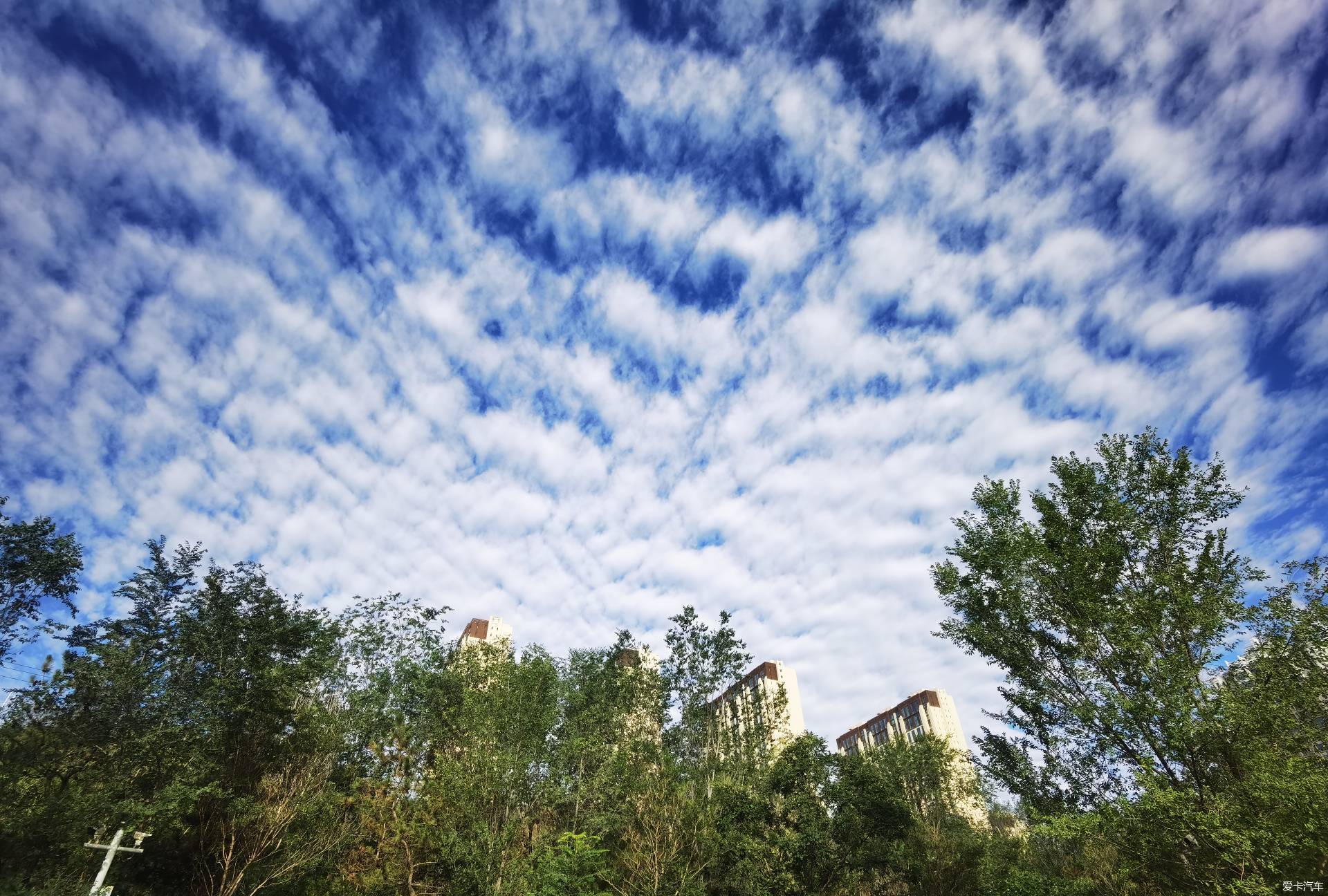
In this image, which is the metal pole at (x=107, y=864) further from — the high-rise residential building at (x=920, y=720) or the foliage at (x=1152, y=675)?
the high-rise residential building at (x=920, y=720)

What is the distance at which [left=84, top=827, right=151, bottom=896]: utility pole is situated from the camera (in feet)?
55.1

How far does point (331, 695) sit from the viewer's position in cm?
3103

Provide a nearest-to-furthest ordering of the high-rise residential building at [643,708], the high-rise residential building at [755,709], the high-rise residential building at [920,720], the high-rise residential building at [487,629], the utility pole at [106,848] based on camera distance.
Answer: the utility pole at [106,848]
the high-rise residential building at [755,709]
the high-rise residential building at [643,708]
the high-rise residential building at [487,629]
the high-rise residential building at [920,720]

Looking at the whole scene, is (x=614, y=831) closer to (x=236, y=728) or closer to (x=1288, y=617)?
(x=236, y=728)

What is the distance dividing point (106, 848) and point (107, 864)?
1018 millimetres

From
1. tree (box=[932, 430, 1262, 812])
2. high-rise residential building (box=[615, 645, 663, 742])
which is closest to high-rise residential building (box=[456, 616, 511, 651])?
high-rise residential building (box=[615, 645, 663, 742])

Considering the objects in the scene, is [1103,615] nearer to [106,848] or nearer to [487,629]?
[106,848]

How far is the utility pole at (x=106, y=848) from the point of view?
1680 centimetres

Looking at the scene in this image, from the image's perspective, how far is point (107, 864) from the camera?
17.1 meters

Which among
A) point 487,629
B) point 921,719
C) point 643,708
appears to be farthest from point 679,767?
point 921,719

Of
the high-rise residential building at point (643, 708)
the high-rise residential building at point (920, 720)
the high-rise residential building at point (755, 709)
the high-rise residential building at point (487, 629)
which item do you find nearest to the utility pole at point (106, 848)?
the high-rise residential building at point (643, 708)

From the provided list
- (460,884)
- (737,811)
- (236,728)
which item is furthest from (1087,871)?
(236,728)

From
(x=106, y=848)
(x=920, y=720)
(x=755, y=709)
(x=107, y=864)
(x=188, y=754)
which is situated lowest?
(x=107, y=864)

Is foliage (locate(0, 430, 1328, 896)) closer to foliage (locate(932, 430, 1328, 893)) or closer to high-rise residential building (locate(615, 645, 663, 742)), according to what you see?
foliage (locate(932, 430, 1328, 893))
